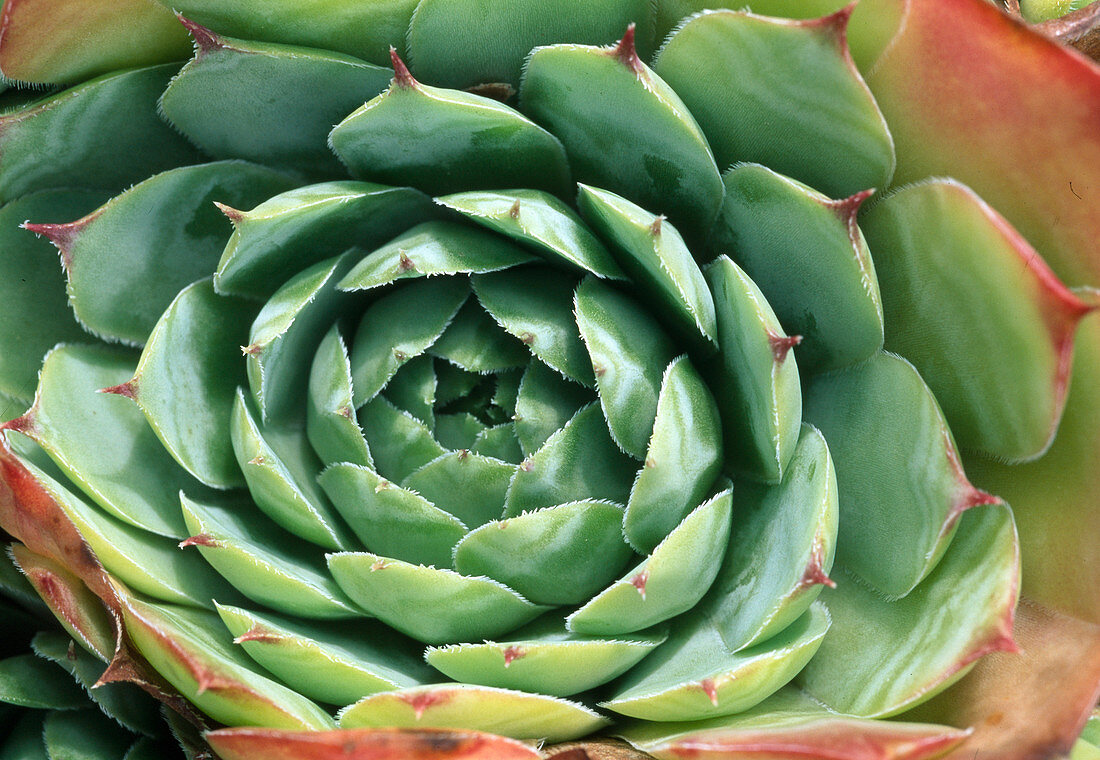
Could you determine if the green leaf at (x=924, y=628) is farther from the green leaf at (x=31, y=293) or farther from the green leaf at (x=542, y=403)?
the green leaf at (x=31, y=293)

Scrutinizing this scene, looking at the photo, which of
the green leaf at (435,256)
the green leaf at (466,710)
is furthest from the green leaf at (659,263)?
the green leaf at (466,710)

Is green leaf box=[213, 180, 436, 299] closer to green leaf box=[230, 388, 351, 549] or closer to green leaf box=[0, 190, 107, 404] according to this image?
green leaf box=[230, 388, 351, 549]

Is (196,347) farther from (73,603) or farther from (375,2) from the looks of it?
(375,2)

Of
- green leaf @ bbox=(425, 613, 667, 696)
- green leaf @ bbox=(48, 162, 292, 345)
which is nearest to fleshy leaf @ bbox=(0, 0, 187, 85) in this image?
green leaf @ bbox=(48, 162, 292, 345)

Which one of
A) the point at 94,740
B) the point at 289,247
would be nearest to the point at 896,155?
the point at 289,247

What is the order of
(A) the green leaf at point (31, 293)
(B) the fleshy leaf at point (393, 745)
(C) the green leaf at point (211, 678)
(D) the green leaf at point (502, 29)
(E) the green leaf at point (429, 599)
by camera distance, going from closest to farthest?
1. (B) the fleshy leaf at point (393, 745)
2. (C) the green leaf at point (211, 678)
3. (E) the green leaf at point (429, 599)
4. (D) the green leaf at point (502, 29)
5. (A) the green leaf at point (31, 293)

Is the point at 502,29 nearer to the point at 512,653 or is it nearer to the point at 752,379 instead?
the point at 752,379
